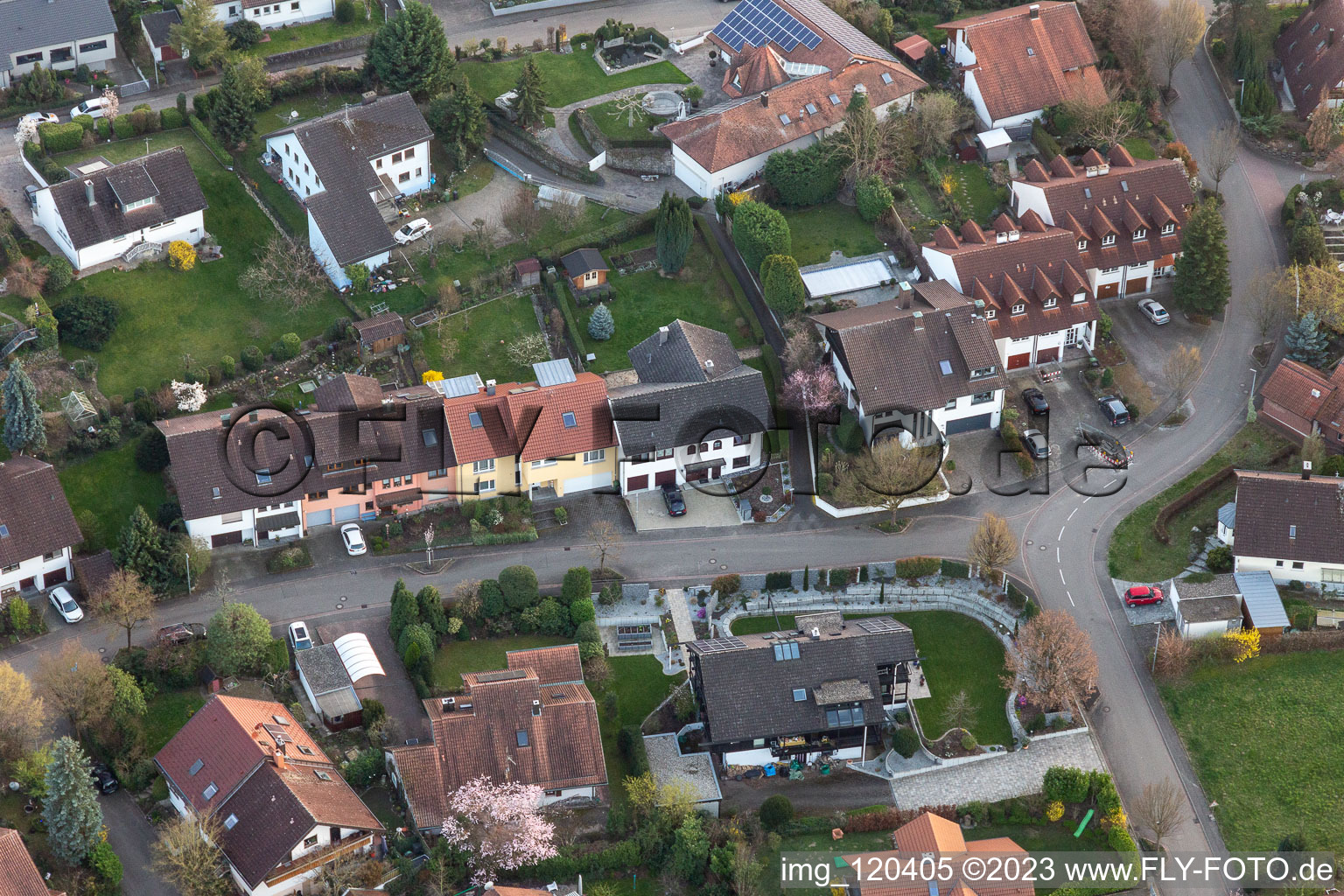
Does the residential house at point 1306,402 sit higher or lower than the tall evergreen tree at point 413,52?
lower

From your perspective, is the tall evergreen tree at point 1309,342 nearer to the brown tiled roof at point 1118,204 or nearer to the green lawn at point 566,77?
the brown tiled roof at point 1118,204

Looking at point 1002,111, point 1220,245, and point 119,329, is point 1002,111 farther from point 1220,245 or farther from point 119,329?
point 119,329

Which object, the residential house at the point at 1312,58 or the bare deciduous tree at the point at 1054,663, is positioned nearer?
the bare deciduous tree at the point at 1054,663

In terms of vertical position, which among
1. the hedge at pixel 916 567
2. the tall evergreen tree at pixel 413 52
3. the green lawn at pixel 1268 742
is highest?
the tall evergreen tree at pixel 413 52

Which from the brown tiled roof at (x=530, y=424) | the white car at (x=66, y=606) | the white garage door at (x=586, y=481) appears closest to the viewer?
the white car at (x=66, y=606)

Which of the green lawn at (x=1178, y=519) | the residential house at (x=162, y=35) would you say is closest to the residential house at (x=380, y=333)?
the residential house at (x=162, y=35)

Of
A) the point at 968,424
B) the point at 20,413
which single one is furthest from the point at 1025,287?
the point at 20,413

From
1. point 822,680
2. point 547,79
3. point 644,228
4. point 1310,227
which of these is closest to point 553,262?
point 644,228

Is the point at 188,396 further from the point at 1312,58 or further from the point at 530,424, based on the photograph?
the point at 1312,58
